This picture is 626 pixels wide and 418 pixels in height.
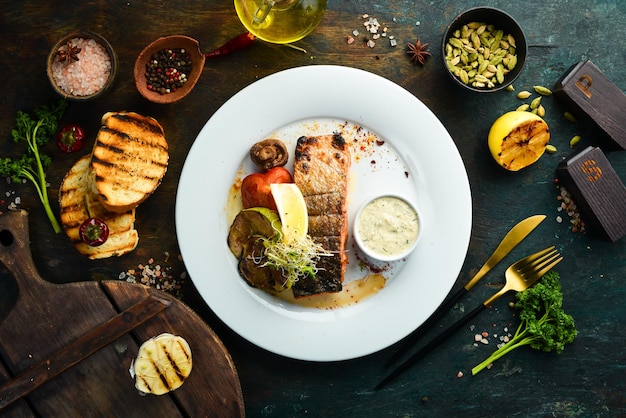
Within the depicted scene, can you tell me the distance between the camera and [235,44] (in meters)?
4.20

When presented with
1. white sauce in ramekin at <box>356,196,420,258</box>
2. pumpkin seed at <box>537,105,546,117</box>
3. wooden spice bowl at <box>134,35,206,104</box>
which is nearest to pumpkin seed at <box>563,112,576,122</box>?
pumpkin seed at <box>537,105,546,117</box>

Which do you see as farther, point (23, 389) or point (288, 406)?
point (288, 406)

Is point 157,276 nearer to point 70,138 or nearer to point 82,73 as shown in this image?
point 70,138

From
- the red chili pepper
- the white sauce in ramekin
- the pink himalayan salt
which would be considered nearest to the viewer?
the white sauce in ramekin

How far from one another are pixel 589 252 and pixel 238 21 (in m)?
3.09

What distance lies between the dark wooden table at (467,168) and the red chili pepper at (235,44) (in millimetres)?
61

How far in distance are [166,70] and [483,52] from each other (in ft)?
7.40

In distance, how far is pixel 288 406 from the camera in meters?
4.33

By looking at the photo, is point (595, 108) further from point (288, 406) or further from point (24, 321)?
point (24, 321)

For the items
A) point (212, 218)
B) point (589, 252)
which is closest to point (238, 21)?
point (212, 218)

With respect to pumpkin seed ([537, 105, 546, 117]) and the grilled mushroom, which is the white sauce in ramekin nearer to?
the grilled mushroom

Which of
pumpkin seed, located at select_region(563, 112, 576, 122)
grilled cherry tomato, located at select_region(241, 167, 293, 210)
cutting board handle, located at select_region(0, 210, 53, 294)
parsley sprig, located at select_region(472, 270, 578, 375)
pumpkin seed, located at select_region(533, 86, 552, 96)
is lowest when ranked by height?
parsley sprig, located at select_region(472, 270, 578, 375)

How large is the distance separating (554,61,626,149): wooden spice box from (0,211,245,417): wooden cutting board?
3015 millimetres

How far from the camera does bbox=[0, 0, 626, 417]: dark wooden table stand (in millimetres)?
4246
